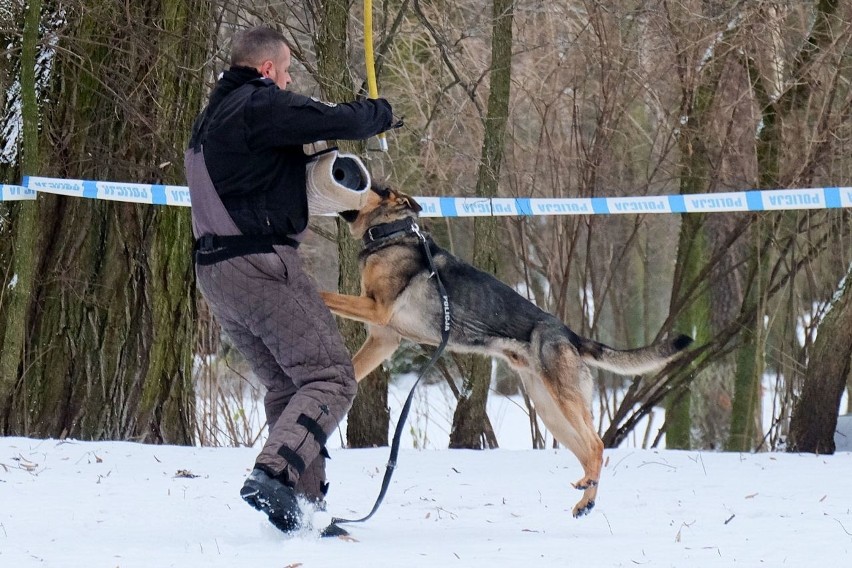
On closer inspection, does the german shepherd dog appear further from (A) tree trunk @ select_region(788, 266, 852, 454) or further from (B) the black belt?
(A) tree trunk @ select_region(788, 266, 852, 454)

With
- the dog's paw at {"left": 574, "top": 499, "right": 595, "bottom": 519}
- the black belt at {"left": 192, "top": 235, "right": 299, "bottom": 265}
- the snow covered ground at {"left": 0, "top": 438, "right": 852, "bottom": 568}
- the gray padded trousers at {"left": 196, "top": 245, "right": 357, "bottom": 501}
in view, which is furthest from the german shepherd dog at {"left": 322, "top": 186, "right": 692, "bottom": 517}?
the black belt at {"left": 192, "top": 235, "right": 299, "bottom": 265}

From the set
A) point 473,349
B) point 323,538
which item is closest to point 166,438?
point 473,349

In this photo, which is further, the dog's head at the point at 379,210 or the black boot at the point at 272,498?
the dog's head at the point at 379,210

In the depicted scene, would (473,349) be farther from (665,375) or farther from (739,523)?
(665,375)

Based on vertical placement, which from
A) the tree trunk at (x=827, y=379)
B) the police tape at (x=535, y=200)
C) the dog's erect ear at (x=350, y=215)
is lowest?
the tree trunk at (x=827, y=379)

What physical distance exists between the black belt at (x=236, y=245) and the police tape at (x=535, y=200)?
2.76 metres

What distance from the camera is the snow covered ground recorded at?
3746 mm

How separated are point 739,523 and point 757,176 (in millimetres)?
4737

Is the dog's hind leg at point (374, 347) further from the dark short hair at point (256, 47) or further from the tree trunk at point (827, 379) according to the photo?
the tree trunk at point (827, 379)

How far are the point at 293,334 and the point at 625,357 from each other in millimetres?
2011

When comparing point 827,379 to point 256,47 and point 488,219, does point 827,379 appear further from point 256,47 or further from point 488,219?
point 256,47

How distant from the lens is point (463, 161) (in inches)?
376

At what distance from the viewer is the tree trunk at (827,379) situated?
6891 millimetres

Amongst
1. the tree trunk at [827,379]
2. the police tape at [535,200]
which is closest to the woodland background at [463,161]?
the tree trunk at [827,379]
